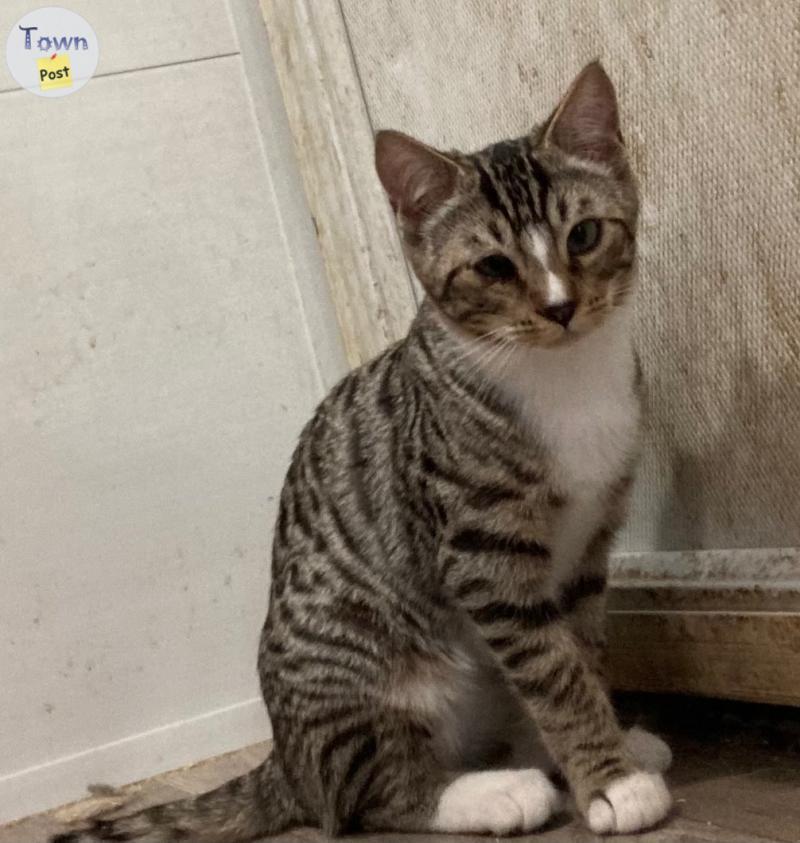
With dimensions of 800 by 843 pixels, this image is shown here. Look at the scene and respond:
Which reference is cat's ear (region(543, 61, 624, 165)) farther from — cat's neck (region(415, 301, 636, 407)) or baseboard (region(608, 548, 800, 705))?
baseboard (region(608, 548, 800, 705))

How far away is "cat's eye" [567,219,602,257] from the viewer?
1.48 meters

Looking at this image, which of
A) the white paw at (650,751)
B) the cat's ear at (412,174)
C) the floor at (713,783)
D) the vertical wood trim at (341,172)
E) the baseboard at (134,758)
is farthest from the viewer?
the vertical wood trim at (341,172)

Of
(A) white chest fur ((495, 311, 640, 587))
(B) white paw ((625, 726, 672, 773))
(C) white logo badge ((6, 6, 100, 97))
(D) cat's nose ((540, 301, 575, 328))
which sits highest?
(C) white logo badge ((6, 6, 100, 97))

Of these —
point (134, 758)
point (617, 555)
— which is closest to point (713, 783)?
point (617, 555)

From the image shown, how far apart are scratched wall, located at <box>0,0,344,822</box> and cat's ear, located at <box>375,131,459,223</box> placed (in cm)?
87

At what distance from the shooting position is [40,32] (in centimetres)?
223

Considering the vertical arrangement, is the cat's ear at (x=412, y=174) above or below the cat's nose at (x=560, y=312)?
above

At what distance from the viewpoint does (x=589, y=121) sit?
4.99 ft

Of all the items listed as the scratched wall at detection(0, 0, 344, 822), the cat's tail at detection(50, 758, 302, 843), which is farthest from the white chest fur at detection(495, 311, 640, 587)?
the scratched wall at detection(0, 0, 344, 822)

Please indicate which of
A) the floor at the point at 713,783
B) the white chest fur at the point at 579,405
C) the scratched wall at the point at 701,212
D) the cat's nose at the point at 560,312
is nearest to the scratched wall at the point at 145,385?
the floor at the point at 713,783

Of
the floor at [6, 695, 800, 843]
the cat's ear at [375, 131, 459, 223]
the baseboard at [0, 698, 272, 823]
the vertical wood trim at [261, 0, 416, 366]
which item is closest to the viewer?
the floor at [6, 695, 800, 843]

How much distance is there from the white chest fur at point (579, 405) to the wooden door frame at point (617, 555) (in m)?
0.27

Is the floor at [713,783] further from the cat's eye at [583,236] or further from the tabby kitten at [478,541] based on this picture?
the cat's eye at [583,236]

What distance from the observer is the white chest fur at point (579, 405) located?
1535 mm
